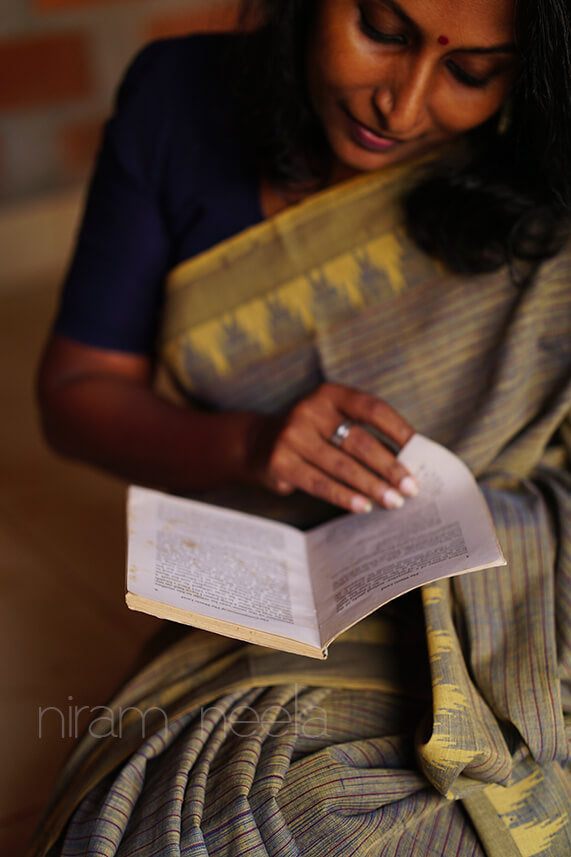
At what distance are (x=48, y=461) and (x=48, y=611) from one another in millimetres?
495

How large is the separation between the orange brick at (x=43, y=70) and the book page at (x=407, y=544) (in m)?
1.92

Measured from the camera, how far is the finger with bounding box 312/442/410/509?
2.84ft

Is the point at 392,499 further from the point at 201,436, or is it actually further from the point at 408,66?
the point at 408,66

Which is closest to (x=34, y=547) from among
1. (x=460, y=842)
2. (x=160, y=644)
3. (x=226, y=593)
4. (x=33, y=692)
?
(x=33, y=692)

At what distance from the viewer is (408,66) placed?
0.82 meters

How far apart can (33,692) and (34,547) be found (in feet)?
1.22

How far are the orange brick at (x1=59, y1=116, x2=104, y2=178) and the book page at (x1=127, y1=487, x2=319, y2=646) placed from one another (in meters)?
1.93

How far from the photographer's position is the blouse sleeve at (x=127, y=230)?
3.49ft

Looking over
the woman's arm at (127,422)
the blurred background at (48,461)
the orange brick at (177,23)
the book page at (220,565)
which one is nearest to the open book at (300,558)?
the book page at (220,565)

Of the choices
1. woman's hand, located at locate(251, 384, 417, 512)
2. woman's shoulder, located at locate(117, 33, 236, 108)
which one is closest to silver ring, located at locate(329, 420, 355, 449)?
woman's hand, located at locate(251, 384, 417, 512)

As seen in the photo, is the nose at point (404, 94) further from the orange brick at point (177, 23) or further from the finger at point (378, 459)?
the orange brick at point (177, 23)

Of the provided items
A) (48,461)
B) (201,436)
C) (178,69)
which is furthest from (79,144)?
(201,436)

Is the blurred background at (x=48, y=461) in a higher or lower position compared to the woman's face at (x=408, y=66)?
lower

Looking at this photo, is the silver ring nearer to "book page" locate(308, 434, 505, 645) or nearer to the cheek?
"book page" locate(308, 434, 505, 645)
